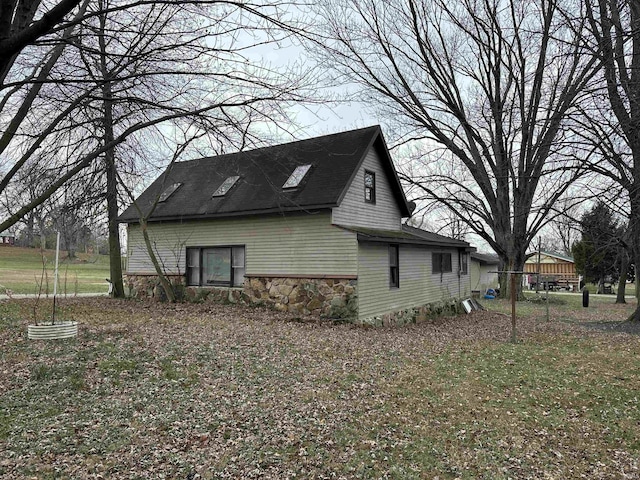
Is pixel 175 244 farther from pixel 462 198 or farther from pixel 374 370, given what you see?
pixel 462 198

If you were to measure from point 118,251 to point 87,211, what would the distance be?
10.0 feet

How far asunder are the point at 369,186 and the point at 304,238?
311 centimetres

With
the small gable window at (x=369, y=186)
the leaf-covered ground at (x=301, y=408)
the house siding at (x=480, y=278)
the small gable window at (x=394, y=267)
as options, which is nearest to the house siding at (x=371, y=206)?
the small gable window at (x=369, y=186)

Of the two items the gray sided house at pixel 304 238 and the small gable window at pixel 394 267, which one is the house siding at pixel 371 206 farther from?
the small gable window at pixel 394 267

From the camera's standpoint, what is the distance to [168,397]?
5.65 meters

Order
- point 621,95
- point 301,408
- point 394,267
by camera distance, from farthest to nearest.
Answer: point 394,267 < point 621,95 < point 301,408

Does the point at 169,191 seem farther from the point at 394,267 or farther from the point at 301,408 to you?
the point at 301,408

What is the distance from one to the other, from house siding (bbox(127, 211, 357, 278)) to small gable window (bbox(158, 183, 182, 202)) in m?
1.19

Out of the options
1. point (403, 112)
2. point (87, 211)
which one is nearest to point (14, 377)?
point (87, 211)

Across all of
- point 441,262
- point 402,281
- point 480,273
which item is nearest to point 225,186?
point 402,281

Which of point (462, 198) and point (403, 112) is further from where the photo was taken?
point (462, 198)

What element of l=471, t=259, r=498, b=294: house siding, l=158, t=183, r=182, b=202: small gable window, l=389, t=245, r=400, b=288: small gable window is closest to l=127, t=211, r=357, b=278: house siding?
l=158, t=183, r=182, b=202: small gable window

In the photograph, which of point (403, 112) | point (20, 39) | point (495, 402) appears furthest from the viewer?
point (403, 112)

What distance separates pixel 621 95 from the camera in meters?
11.5
